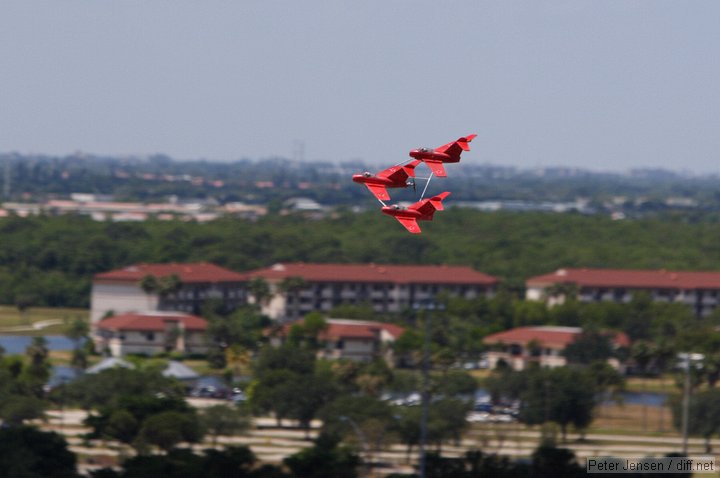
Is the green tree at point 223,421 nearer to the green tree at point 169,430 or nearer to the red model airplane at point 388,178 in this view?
the green tree at point 169,430

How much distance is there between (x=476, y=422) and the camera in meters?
53.9

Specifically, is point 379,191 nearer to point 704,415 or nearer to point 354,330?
point 704,415

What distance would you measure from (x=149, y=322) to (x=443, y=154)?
70.2 metres

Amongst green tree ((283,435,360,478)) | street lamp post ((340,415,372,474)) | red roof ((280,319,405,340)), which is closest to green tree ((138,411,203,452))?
street lamp post ((340,415,372,474))

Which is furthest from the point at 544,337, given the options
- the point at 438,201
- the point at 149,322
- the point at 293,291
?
the point at 438,201

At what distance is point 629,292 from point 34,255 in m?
49.9

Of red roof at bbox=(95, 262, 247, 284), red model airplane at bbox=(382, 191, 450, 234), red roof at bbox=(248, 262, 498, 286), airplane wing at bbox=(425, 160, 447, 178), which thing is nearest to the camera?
airplane wing at bbox=(425, 160, 447, 178)

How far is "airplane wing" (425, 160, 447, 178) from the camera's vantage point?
16.0 m

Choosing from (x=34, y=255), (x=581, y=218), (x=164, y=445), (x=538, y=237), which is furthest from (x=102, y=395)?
(x=581, y=218)

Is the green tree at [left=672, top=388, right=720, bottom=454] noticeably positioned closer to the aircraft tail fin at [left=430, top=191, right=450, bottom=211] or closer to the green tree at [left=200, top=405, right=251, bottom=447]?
the green tree at [left=200, top=405, right=251, bottom=447]

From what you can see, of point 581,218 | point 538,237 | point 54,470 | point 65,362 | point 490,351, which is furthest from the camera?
point 581,218

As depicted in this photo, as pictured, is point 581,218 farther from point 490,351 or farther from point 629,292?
point 490,351

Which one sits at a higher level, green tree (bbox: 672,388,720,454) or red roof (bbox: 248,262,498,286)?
red roof (bbox: 248,262,498,286)

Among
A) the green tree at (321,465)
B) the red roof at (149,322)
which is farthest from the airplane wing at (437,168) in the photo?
the red roof at (149,322)
